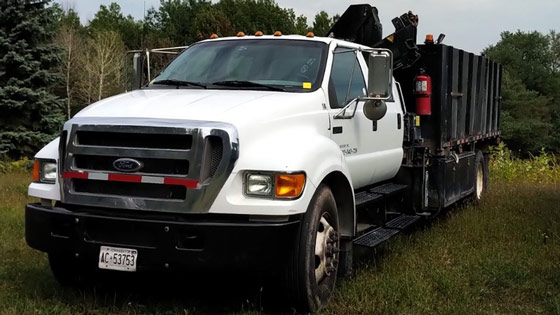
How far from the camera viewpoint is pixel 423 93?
7895 millimetres

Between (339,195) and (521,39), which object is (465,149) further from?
(521,39)

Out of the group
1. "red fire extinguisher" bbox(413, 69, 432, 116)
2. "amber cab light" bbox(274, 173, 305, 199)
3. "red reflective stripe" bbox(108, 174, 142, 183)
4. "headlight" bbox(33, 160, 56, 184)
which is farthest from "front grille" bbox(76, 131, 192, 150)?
"red fire extinguisher" bbox(413, 69, 432, 116)

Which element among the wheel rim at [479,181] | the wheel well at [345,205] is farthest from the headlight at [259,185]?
the wheel rim at [479,181]

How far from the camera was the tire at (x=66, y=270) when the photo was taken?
5.31 metres

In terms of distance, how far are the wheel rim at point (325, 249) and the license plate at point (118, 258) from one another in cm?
133

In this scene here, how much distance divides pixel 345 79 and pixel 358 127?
18.2 inches

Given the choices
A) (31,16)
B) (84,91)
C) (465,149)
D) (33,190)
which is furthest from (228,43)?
(84,91)

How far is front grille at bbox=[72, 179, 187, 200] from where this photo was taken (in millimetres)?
4465

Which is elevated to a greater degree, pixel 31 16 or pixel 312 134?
pixel 31 16

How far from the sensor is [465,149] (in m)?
9.98

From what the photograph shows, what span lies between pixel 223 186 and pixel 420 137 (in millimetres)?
4109

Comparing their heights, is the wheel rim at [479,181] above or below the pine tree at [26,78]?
below

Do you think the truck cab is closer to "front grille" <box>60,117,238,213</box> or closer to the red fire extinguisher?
"front grille" <box>60,117,238,213</box>

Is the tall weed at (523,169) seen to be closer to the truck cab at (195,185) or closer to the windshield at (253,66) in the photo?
the windshield at (253,66)
